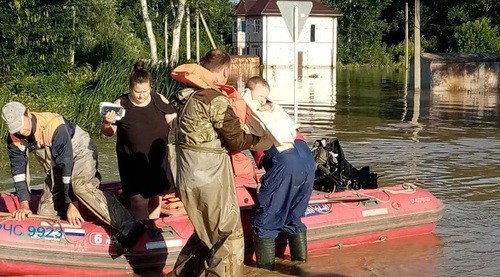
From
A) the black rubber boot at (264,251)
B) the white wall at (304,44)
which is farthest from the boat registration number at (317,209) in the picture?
the white wall at (304,44)

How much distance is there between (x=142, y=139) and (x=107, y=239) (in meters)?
0.94

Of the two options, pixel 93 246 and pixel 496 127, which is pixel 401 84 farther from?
pixel 93 246

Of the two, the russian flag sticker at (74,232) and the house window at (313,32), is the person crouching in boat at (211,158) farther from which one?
the house window at (313,32)

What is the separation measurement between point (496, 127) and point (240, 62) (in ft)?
114

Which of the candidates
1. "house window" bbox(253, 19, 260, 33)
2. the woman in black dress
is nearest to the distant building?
the woman in black dress

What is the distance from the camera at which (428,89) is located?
30875mm

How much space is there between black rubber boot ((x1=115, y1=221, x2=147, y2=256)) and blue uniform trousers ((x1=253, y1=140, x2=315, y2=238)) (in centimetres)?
108

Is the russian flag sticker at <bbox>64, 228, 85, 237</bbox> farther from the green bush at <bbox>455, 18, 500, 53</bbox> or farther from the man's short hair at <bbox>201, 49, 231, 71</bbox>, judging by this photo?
the green bush at <bbox>455, 18, 500, 53</bbox>

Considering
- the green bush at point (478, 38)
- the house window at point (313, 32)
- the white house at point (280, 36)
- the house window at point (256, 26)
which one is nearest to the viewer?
the green bush at point (478, 38)

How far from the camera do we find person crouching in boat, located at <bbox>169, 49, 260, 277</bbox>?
21.1ft

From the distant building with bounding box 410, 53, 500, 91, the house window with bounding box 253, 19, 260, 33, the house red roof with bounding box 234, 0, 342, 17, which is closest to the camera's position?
the distant building with bounding box 410, 53, 500, 91

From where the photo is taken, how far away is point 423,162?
45.3 feet

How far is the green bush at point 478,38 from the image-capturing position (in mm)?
52531

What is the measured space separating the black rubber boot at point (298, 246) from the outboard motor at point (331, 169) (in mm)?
1703
